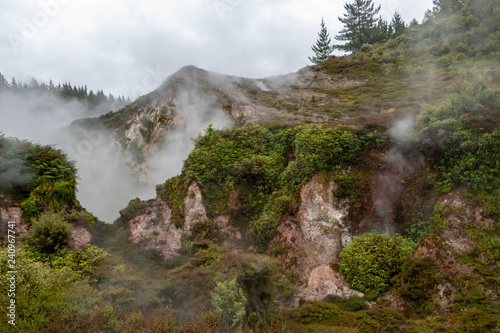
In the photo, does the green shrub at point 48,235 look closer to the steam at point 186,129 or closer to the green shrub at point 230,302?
the green shrub at point 230,302

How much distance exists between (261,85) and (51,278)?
29662 millimetres

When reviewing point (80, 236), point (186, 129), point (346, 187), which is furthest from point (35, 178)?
point (346, 187)

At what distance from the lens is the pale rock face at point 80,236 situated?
15.5 metres

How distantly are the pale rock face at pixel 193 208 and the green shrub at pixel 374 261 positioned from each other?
799 centimetres

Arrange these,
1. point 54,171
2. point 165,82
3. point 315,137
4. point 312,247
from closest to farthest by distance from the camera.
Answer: point 312,247, point 315,137, point 54,171, point 165,82

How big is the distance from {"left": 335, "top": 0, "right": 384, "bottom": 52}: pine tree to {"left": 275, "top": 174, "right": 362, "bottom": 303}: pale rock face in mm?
37727

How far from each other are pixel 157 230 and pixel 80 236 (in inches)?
164

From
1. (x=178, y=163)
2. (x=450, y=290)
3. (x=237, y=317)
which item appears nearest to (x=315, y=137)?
(x=450, y=290)

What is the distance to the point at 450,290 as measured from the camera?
9305 mm

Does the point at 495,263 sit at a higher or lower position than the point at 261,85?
lower

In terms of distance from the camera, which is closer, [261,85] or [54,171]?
[54,171]

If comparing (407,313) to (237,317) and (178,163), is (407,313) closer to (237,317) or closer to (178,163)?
(237,317)

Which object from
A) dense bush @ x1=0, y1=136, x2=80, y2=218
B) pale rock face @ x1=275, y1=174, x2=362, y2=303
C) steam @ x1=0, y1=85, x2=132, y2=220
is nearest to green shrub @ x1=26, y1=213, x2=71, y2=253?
dense bush @ x1=0, y1=136, x2=80, y2=218

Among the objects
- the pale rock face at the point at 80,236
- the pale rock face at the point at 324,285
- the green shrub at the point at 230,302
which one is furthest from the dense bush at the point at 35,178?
the pale rock face at the point at 324,285
